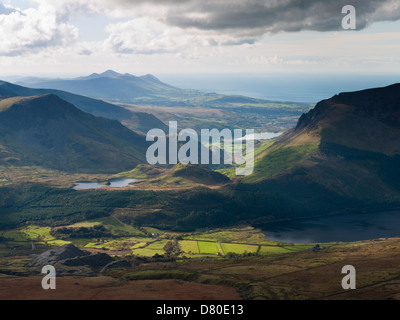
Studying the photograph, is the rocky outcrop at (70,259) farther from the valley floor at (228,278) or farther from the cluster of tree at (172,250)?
the cluster of tree at (172,250)

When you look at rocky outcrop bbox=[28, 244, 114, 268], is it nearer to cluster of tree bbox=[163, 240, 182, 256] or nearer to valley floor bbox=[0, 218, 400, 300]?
valley floor bbox=[0, 218, 400, 300]

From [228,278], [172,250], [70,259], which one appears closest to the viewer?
[228,278]

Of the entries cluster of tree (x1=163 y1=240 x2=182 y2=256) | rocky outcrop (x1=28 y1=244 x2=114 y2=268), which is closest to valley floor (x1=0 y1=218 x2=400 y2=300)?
cluster of tree (x1=163 y1=240 x2=182 y2=256)

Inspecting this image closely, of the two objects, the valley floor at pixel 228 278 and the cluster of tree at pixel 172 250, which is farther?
the cluster of tree at pixel 172 250

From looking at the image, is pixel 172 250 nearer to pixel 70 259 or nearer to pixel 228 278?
pixel 70 259

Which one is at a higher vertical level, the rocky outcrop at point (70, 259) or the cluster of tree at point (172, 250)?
the rocky outcrop at point (70, 259)

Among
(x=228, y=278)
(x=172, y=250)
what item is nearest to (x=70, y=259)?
(x=172, y=250)

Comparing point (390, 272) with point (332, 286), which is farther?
point (390, 272)

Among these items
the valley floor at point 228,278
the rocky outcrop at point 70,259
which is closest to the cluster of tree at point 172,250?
the valley floor at point 228,278

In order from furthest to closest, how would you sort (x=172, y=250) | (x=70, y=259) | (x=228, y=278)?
1. (x=172, y=250)
2. (x=70, y=259)
3. (x=228, y=278)
